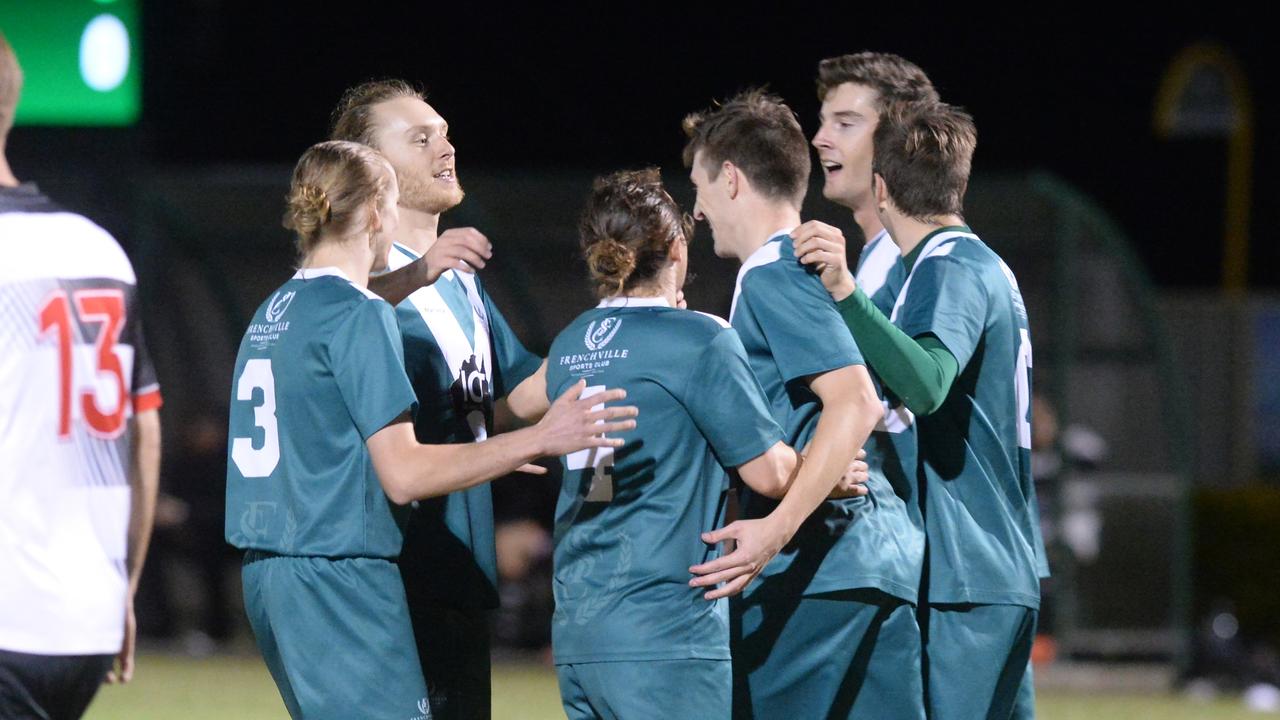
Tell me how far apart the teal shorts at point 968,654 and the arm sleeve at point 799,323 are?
0.77m

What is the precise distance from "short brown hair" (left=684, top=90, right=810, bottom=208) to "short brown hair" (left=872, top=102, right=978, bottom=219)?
0.26 meters

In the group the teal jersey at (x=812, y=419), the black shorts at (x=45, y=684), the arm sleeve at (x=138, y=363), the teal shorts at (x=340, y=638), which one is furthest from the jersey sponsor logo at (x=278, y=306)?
the teal jersey at (x=812, y=419)

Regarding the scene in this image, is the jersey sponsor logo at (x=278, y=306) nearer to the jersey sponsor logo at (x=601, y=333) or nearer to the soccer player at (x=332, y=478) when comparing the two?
the soccer player at (x=332, y=478)

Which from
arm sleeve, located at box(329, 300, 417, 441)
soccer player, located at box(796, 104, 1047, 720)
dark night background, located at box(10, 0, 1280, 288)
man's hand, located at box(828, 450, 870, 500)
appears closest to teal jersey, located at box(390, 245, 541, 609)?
arm sleeve, located at box(329, 300, 417, 441)

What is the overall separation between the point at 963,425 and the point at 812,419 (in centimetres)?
43

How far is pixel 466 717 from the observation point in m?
4.80

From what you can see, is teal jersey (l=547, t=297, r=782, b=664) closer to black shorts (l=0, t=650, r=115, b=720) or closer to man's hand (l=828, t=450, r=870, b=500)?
man's hand (l=828, t=450, r=870, b=500)

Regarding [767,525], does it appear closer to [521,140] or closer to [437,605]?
[437,605]

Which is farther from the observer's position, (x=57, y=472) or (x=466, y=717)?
(x=466, y=717)

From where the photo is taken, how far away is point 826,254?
168 inches

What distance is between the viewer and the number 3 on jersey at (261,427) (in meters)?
4.21

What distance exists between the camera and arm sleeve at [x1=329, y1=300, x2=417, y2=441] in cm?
407

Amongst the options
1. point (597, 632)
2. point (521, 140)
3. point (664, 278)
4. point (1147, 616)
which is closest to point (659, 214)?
point (664, 278)

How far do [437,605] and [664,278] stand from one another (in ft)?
3.73
